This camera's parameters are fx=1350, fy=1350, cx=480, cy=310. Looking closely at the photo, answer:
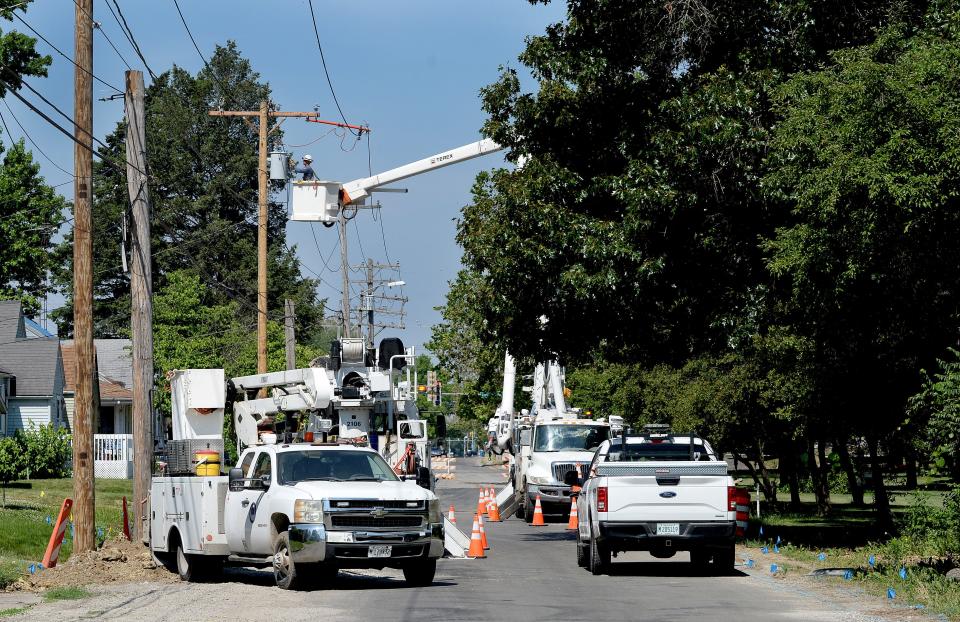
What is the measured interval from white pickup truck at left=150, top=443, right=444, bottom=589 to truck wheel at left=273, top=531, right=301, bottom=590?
13 mm

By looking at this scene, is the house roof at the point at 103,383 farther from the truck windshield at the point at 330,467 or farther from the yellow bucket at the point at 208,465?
the truck windshield at the point at 330,467

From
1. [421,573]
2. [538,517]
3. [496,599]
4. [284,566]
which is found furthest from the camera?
[538,517]

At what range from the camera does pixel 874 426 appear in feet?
80.8

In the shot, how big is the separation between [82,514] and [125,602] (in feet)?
17.9

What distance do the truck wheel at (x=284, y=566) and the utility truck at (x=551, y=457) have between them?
652 inches

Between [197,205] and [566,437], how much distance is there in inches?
2180

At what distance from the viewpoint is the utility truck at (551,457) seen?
33.9m

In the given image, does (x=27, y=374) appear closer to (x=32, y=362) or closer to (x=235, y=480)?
(x=32, y=362)

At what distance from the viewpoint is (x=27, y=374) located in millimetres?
58344

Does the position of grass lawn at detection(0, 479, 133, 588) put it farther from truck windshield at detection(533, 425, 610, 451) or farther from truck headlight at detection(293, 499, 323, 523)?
truck windshield at detection(533, 425, 610, 451)

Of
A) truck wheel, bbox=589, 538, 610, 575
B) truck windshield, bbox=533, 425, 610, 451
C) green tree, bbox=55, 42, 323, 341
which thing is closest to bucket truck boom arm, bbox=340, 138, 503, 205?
truck windshield, bbox=533, 425, 610, 451

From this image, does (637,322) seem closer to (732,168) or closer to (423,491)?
(732,168)

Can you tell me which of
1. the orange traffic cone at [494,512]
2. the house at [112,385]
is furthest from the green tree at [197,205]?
the orange traffic cone at [494,512]

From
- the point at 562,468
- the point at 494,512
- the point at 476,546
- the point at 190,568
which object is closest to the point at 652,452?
the point at 476,546
